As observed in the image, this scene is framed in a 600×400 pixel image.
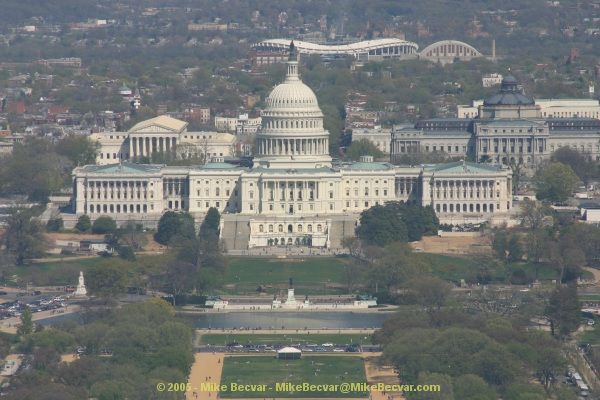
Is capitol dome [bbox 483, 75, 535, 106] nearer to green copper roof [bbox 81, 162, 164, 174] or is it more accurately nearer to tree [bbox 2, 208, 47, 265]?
green copper roof [bbox 81, 162, 164, 174]

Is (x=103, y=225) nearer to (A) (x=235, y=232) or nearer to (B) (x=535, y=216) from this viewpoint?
(A) (x=235, y=232)

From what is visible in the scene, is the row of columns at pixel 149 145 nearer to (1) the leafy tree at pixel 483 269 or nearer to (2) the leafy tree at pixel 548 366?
(1) the leafy tree at pixel 483 269

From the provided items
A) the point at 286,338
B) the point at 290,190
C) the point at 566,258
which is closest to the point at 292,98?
the point at 290,190

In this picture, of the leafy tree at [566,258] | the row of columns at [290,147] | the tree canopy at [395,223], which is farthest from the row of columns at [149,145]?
the leafy tree at [566,258]

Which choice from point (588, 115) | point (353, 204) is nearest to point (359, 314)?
point (353, 204)

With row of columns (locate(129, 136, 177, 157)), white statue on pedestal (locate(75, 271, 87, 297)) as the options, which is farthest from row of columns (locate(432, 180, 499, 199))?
white statue on pedestal (locate(75, 271, 87, 297))
